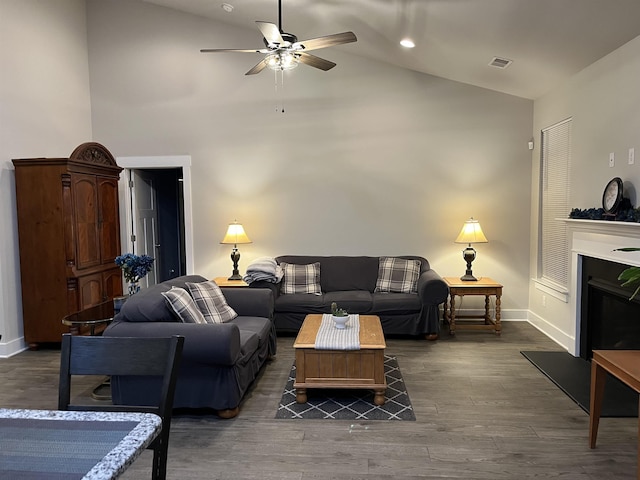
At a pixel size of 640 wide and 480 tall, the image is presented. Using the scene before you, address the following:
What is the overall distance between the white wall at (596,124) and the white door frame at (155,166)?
4370 mm

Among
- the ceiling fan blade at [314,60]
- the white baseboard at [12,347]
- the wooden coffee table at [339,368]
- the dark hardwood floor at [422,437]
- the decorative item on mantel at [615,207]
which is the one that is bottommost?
the dark hardwood floor at [422,437]

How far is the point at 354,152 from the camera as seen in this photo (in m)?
5.85

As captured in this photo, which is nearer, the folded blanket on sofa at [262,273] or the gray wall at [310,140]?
the folded blanket on sofa at [262,273]

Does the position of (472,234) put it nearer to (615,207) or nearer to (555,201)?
(555,201)

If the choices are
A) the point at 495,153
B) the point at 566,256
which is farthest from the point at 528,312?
the point at 495,153

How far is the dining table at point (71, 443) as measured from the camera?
105 centimetres

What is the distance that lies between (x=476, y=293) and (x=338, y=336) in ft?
7.53

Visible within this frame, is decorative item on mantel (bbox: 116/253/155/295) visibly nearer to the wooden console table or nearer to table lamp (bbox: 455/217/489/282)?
the wooden console table

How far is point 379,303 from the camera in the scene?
16.5ft

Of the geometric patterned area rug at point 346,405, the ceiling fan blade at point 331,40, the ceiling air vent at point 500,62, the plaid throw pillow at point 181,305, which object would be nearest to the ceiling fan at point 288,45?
the ceiling fan blade at point 331,40

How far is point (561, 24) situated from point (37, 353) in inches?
223

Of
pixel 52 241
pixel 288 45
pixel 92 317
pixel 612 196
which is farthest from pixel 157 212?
pixel 612 196

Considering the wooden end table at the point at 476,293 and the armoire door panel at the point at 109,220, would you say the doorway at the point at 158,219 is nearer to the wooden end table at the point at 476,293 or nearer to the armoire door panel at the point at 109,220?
the armoire door panel at the point at 109,220

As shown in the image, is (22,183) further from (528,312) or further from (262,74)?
(528,312)
